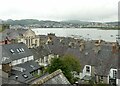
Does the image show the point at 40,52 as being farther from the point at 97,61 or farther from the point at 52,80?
the point at 52,80

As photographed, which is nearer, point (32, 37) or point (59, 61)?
point (59, 61)

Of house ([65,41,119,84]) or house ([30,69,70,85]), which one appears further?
house ([65,41,119,84])

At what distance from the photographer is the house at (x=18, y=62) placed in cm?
3206

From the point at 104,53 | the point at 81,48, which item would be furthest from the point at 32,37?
the point at 104,53

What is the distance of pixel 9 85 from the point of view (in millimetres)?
11688

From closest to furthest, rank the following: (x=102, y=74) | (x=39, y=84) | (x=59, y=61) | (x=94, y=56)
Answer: (x=39, y=84) < (x=59, y=61) < (x=102, y=74) < (x=94, y=56)

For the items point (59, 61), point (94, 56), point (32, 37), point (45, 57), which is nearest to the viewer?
point (59, 61)

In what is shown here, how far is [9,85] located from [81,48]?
25687 millimetres

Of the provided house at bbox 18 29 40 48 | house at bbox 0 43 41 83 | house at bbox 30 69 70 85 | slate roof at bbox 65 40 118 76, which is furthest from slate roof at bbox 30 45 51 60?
house at bbox 30 69 70 85

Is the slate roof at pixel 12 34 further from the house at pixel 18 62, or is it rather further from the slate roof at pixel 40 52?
the house at pixel 18 62

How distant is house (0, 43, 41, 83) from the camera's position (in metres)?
32.1

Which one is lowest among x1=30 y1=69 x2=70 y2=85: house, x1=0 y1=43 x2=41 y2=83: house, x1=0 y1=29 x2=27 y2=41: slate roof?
x1=0 y1=43 x2=41 y2=83: house

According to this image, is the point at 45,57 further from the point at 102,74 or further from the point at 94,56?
the point at 102,74

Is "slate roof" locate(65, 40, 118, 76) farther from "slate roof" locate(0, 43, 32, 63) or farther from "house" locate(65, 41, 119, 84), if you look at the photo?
"slate roof" locate(0, 43, 32, 63)
